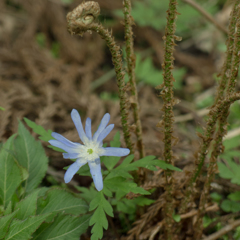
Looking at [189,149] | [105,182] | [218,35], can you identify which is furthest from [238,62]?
[218,35]

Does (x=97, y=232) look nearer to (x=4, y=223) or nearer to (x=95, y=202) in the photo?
(x=95, y=202)

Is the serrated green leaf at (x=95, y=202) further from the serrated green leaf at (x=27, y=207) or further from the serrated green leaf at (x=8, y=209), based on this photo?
the serrated green leaf at (x=8, y=209)

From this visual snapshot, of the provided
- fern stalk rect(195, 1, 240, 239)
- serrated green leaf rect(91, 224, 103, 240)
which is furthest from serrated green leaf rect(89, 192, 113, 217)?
fern stalk rect(195, 1, 240, 239)

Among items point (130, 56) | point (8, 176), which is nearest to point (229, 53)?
point (130, 56)

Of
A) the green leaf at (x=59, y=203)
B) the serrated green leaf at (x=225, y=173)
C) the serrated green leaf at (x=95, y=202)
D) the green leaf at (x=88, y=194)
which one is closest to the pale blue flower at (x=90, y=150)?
the serrated green leaf at (x=95, y=202)

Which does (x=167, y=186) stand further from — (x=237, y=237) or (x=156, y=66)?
(x=156, y=66)
